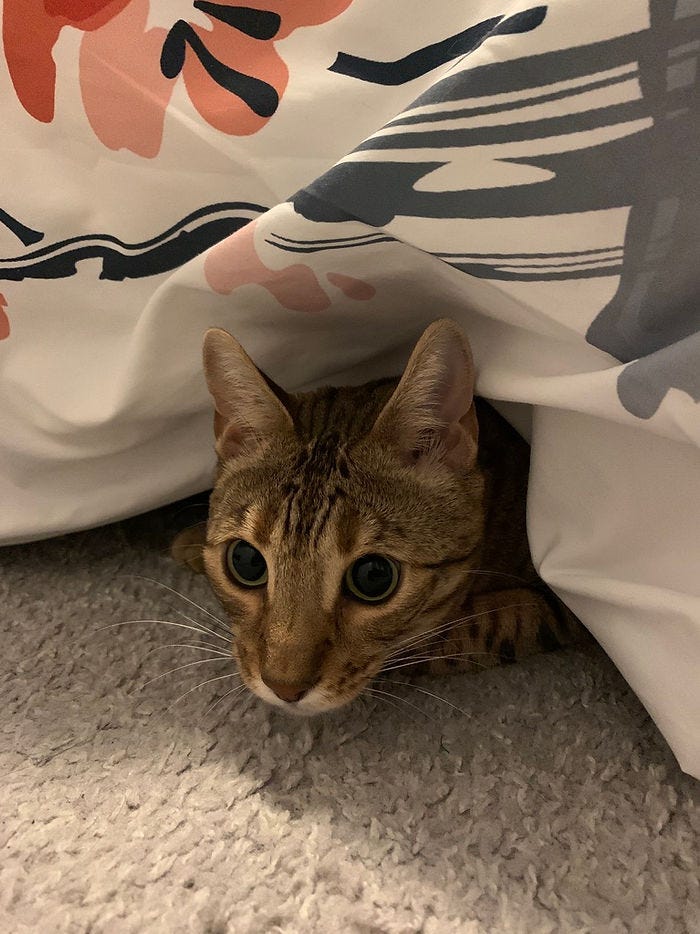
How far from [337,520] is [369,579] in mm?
87

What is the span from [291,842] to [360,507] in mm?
408

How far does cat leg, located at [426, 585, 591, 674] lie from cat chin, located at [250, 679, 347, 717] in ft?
0.77

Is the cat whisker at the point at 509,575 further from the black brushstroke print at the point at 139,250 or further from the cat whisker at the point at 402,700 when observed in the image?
the black brushstroke print at the point at 139,250

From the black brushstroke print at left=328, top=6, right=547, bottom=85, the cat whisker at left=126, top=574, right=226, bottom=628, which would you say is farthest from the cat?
the black brushstroke print at left=328, top=6, right=547, bottom=85

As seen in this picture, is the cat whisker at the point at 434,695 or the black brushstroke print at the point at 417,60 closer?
the black brushstroke print at the point at 417,60

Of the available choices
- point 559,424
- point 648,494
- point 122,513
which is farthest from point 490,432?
point 122,513

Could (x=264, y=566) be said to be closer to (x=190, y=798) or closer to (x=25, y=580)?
(x=190, y=798)

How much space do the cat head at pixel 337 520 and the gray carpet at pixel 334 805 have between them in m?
0.10

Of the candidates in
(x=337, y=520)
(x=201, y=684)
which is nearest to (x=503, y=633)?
(x=337, y=520)

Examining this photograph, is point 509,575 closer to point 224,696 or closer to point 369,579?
point 369,579

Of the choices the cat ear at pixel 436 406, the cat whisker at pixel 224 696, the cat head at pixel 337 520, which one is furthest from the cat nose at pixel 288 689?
the cat ear at pixel 436 406

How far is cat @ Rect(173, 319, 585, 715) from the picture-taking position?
96 centimetres

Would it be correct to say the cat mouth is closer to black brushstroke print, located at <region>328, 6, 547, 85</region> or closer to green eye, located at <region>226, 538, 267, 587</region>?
green eye, located at <region>226, 538, 267, 587</region>

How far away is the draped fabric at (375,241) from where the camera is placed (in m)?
0.73
